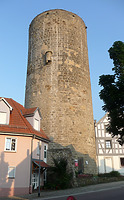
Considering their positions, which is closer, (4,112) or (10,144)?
(10,144)

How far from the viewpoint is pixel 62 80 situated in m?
19.0

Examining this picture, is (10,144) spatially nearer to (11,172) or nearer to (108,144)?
(11,172)

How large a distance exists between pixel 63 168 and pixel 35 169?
1877 mm

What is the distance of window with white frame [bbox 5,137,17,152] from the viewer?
12.2 meters

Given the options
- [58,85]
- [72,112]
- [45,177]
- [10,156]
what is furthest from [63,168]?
[58,85]

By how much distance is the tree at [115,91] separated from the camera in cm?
1327

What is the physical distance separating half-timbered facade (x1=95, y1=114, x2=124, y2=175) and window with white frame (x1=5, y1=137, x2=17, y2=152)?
1455 cm

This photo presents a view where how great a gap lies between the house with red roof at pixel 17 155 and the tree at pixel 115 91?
16.8ft

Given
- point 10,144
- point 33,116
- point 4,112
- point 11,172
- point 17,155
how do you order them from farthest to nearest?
1. point 33,116
2. point 4,112
3. point 10,144
4. point 17,155
5. point 11,172

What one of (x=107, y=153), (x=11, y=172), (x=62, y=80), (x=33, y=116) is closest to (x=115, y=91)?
(x=33, y=116)

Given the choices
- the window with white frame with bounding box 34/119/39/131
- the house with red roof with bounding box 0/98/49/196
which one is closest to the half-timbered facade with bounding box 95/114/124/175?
the window with white frame with bounding box 34/119/39/131

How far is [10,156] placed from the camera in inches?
473

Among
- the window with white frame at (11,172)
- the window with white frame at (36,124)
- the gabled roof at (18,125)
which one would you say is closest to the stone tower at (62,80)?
the window with white frame at (36,124)

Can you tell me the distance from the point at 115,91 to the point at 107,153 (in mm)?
13443
